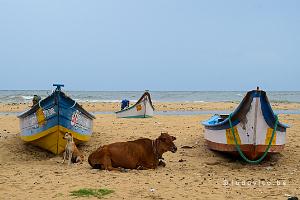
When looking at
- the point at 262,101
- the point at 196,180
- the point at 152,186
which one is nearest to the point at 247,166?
the point at 262,101

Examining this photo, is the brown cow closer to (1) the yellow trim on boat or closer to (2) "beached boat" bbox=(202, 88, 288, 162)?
(2) "beached boat" bbox=(202, 88, 288, 162)

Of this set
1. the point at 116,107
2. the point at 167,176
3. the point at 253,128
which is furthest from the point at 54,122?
the point at 116,107

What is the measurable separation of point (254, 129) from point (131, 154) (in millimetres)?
2773

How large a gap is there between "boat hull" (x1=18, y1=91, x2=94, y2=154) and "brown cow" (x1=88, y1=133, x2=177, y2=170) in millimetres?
1907

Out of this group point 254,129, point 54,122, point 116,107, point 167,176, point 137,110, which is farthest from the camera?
point 116,107

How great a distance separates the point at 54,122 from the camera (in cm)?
998

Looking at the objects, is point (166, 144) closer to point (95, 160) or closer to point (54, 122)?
point (95, 160)

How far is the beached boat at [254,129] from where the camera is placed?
8.90m

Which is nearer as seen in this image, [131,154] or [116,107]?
[131,154]

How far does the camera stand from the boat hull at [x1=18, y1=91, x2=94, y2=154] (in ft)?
32.8

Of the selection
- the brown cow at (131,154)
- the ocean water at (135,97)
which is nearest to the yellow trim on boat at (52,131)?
the brown cow at (131,154)

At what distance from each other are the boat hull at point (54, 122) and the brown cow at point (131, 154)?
1907mm

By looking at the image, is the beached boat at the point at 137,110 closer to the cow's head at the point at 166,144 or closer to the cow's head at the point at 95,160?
the cow's head at the point at 166,144

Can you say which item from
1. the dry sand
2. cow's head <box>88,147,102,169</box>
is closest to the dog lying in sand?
cow's head <box>88,147,102,169</box>
